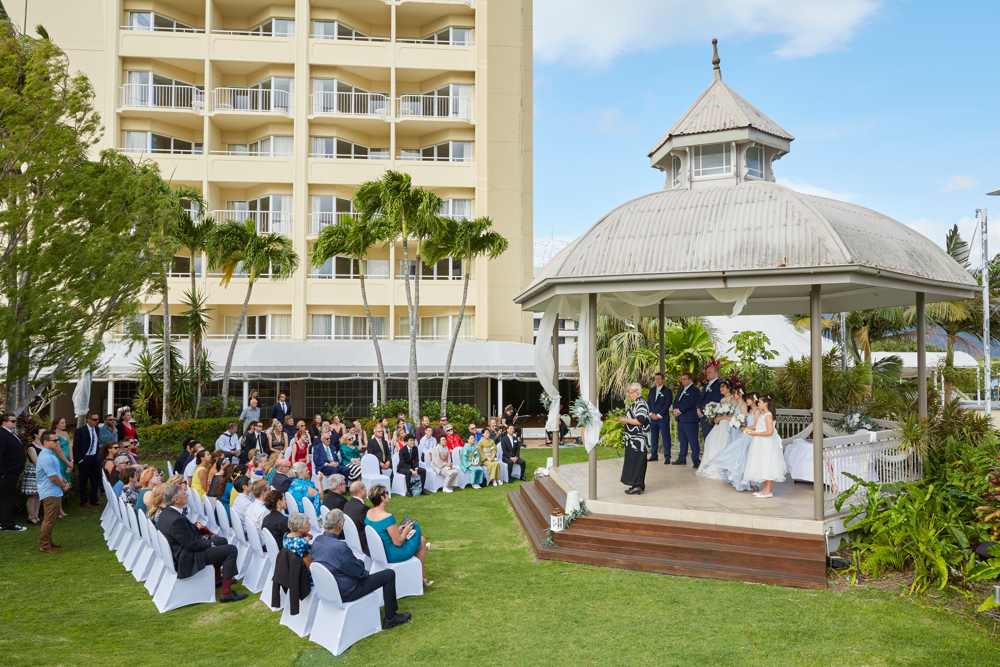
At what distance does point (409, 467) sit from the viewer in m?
14.1

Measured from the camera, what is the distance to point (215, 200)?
28.2 meters

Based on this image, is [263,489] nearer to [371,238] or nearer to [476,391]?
[371,238]

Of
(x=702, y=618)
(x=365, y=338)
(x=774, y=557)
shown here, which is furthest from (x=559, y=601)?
(x=365, y=338)

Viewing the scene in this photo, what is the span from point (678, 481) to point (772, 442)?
6.91ft

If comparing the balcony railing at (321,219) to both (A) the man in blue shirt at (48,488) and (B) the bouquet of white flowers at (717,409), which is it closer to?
(A) the man in blue shirt at (48,488)

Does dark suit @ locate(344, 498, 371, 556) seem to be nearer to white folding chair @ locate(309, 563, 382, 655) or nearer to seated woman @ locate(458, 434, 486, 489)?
white folding chair @ locate(309, 563, 382, 655)

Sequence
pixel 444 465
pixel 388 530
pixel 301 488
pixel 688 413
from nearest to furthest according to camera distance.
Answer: pixel 388 530, pixel 301 488, pixel 688 413, pixel 444 465

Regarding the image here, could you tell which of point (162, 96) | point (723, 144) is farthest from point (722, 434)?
point (162, 96)

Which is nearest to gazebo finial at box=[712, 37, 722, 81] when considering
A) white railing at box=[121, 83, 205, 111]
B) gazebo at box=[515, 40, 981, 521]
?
gazebo at box=[515, 40, 981, 521]

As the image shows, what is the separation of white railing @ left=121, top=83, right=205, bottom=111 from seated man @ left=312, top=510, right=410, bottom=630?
2636cm

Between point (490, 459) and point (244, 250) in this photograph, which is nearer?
point (490, 459)

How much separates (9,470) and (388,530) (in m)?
7.08

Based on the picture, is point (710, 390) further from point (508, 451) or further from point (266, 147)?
point (266, 147)

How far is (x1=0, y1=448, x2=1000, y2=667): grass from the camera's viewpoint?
6141 millimetres
